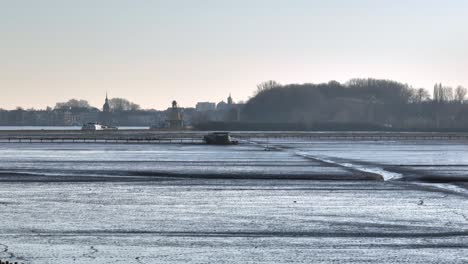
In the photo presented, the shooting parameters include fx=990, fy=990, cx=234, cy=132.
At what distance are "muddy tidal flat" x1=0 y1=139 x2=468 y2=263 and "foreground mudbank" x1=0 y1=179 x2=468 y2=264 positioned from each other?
0.09ft

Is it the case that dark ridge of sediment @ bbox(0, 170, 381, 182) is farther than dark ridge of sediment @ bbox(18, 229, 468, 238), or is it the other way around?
dark ridge of sediment @ bbox(0, 170, 381, 182)

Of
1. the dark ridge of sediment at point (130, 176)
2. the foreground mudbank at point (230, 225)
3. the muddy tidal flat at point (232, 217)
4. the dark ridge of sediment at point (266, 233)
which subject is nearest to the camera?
the foreground mudbank at point (230, 225)

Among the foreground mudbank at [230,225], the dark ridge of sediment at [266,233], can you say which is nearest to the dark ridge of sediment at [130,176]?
the foreground mudbank at [230,225]

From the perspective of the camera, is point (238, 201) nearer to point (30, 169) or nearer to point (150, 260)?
point (150, 260)

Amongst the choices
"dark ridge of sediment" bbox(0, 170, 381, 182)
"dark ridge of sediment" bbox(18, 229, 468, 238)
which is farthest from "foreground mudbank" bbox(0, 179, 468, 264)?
"dark ridge of sediment" bbox(0, 170, 381, 182)

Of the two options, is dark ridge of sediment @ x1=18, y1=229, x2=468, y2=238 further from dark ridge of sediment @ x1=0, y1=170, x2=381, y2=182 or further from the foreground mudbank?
dark ridge of sediment @ x1=0, y1=170, x2=381, y2=182

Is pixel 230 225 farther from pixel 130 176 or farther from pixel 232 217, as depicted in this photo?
pixel 130 176

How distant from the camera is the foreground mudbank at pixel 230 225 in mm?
21562

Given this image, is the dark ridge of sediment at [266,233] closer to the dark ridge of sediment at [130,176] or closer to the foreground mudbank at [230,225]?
the foreground mudbank at [230,225]

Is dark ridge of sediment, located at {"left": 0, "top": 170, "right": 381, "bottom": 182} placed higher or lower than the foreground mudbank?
higher

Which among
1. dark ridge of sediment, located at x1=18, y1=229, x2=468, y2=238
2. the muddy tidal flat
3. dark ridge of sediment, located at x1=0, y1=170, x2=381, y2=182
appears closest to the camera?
the muddy tidal flat

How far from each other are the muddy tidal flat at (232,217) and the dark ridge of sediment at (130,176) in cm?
5

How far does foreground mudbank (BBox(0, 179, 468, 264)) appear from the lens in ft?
70.7

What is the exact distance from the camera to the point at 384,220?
28.1 metres
